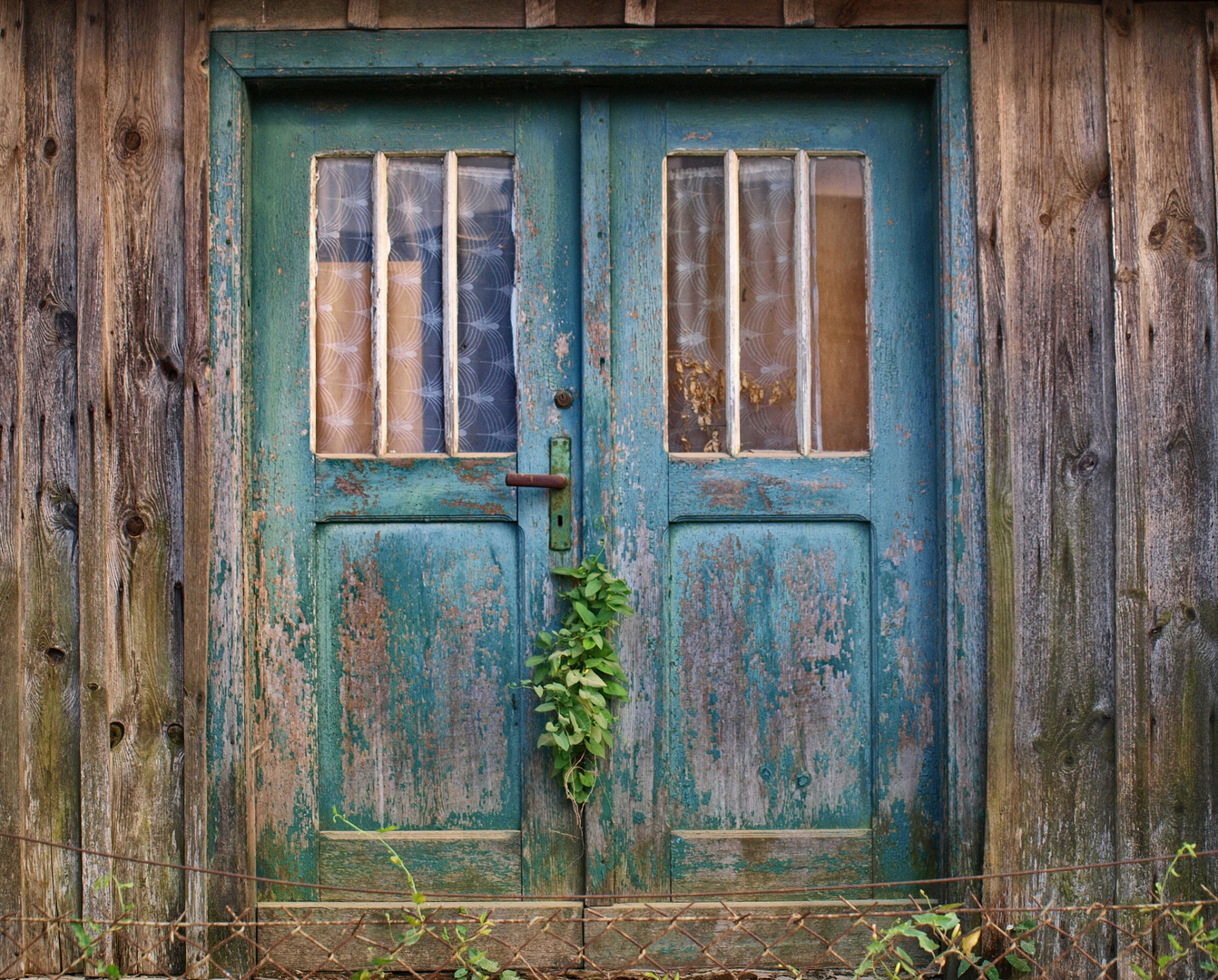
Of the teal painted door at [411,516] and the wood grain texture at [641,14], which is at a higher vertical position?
the wood grain texture at [641,14]

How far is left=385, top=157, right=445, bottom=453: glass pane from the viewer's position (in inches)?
96.3

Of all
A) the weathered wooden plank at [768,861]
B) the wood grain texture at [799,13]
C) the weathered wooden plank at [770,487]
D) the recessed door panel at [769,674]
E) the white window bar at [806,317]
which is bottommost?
the weathered wooden plank at [768,861]

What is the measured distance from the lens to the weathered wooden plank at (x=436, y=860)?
236cm

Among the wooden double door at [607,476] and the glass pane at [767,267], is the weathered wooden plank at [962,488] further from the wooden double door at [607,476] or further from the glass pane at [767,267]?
the glass pane at [767,267]

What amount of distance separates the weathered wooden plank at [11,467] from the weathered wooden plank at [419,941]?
0.66 m

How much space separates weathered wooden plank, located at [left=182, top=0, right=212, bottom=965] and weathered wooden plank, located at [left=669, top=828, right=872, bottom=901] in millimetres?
1277

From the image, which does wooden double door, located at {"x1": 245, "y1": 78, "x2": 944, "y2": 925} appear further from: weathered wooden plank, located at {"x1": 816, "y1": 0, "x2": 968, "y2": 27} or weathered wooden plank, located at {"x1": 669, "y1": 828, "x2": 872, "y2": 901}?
weathered wooden plank, located at {"x1": 816, "y1": 0, "x2": 968, "y2": 27}

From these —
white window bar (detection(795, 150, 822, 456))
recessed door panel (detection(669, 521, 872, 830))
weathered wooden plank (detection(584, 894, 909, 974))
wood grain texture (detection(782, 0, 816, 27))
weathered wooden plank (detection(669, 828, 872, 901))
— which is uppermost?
wood grain texture (detection(782, 0, 816, 27))

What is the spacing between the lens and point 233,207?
2.30m

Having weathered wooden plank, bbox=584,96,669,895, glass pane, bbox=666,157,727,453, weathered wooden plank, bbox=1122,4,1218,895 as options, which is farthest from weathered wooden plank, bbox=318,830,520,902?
weathered wooden plank, bbox=1122,4,1218,895

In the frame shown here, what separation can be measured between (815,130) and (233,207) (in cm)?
160

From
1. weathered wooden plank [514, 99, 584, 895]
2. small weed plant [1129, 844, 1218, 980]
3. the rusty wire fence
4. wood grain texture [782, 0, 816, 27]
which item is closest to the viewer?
small weed plant [1129, 844, 1218, 980]

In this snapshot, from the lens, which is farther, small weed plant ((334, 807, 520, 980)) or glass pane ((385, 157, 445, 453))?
glass pane ((385, 157, 445, 453))

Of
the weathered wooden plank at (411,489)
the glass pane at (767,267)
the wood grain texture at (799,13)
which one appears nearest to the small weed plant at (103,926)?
the weathered wooden plank at (411,489)
